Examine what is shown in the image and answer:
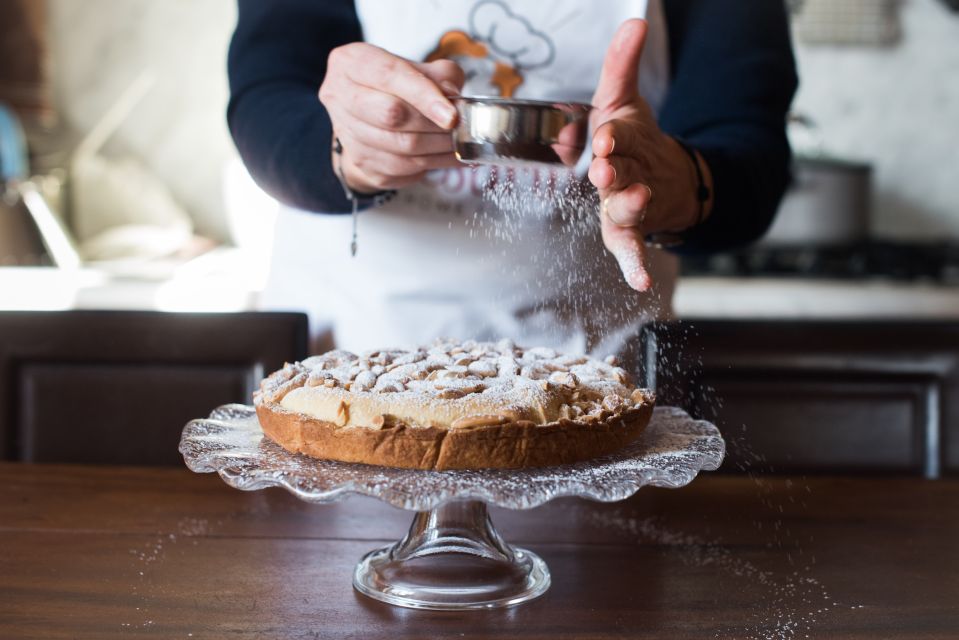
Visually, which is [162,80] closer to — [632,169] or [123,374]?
[123,374]

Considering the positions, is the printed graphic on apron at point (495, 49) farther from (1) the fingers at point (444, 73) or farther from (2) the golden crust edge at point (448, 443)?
(2) the golden crust edge at point (448, 443)

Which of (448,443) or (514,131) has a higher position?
(514,131)

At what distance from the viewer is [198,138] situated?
3330 mm

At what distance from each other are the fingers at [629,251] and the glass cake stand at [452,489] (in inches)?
5.2

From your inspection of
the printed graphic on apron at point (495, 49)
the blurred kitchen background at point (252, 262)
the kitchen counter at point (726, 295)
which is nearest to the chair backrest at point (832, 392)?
the blurred kitchen background at point (252, 262)

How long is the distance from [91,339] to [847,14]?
2610mm

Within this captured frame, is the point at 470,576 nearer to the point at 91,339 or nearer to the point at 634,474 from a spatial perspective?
the point at 634,474

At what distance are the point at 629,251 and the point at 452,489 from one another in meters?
0.26

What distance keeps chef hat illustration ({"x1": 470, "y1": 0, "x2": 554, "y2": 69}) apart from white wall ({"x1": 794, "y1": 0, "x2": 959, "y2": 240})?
2.15 metres

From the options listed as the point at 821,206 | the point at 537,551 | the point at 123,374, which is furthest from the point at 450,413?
the point at 821,206

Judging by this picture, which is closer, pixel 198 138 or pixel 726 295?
pixel 726 295

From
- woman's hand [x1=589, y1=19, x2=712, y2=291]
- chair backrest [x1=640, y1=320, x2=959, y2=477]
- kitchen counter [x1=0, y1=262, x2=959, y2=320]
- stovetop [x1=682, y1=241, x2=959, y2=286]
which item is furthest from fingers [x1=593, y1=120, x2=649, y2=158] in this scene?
stovetop [x1=682, y1=241, x2=959, y2=286]

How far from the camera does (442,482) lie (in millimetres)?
683

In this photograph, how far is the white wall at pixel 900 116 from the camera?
3.17m
